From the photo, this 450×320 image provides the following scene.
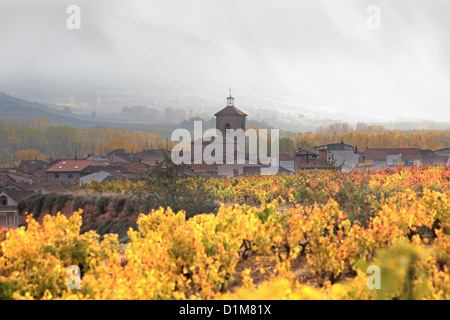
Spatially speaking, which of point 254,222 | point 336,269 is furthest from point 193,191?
point 336,269

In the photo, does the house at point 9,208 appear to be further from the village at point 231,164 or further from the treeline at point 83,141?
the treeline at point 83,141

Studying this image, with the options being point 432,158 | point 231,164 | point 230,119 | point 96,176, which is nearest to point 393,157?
point 432,158

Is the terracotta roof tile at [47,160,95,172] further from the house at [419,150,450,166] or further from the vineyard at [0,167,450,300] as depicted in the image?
the vineyard at [0,167,450,300]

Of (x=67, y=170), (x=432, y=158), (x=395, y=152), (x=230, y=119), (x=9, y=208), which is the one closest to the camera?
(x=9, y=208)

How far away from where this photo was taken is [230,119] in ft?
299

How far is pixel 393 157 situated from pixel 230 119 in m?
28.5

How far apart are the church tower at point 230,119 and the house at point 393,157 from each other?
22.6 m

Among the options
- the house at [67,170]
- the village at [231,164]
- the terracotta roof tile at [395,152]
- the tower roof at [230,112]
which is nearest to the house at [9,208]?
the village at [231,164]

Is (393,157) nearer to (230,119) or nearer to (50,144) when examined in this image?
(230,119)

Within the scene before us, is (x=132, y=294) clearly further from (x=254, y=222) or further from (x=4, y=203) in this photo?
(x=4, y=203)

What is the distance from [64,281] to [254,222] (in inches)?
145

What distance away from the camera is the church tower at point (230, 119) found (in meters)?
90.7

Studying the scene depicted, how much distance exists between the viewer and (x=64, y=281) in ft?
26.4
